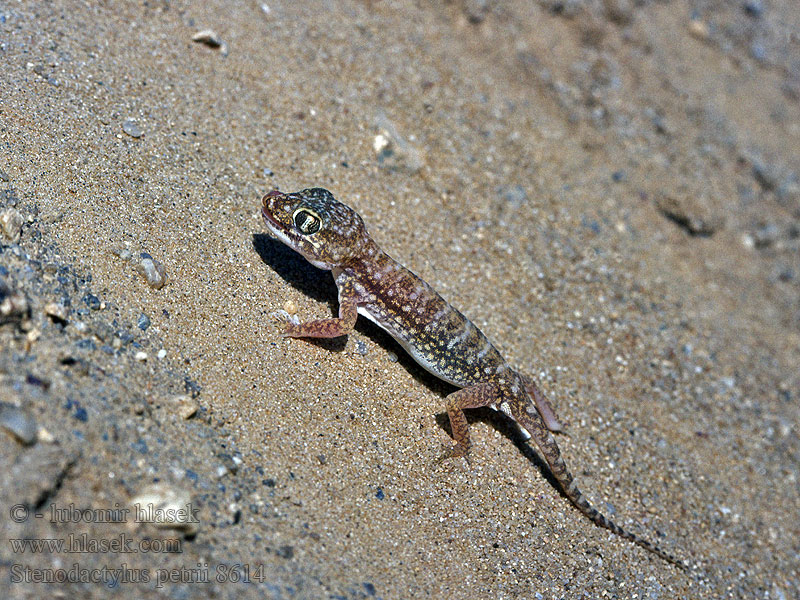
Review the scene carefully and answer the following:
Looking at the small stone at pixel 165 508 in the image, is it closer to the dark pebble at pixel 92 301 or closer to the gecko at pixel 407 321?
the dark pebble at pixel 92 301

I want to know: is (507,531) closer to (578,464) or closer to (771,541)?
(578,464)

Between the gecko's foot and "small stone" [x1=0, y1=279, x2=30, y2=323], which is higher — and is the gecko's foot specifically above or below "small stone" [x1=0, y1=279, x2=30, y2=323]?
below

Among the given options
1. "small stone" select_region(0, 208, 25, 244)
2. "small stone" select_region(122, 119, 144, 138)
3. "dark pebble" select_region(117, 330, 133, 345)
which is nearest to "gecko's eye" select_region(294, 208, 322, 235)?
"dark pebble" select_region(117, 330, 133, 345)

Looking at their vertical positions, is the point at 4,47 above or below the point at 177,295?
above

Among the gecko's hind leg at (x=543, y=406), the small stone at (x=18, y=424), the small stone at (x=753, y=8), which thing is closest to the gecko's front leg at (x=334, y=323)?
the gecko's hind leg at (x=543, y=406)

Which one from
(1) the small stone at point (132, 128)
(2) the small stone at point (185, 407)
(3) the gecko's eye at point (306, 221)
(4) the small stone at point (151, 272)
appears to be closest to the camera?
(2) the small stone at point (185, 407)

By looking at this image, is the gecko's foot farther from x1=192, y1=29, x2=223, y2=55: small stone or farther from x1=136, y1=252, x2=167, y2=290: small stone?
x1=192, y1=29, x2=223, y2=55: small stone

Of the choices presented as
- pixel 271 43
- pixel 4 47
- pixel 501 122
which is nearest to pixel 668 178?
pixel 501 122
